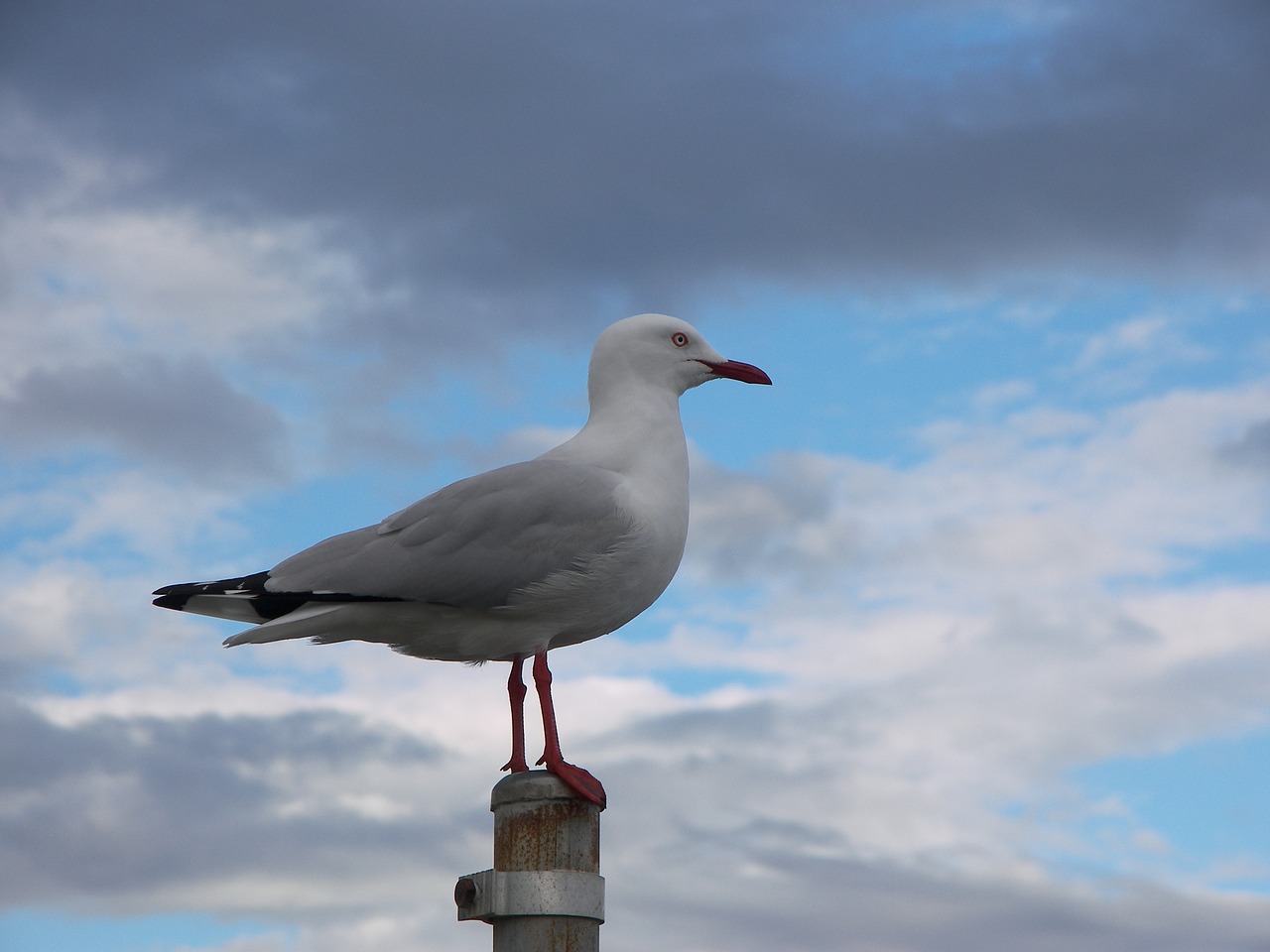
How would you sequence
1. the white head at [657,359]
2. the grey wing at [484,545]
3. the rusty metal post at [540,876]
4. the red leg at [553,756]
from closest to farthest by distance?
the rusty metal post at [540,876] < the red leg at [553,756] < the grey wing at [484,545] < the white head at [657,359]

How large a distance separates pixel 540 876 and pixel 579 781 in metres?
0.60

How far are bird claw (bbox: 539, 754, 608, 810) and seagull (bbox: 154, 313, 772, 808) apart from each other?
17cm

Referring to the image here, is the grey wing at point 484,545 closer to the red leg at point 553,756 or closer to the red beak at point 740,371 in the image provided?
the red leg at point 553,756

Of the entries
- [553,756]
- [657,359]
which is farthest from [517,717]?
[657,359]

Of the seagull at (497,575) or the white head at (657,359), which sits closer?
the seagull at (497,575)

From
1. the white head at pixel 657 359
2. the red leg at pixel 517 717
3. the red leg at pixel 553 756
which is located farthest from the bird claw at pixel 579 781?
the white head at pixel 657 359

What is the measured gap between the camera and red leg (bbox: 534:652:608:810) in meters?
7.46

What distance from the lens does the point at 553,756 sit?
26.2 feet

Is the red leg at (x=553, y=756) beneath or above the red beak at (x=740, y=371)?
beneath

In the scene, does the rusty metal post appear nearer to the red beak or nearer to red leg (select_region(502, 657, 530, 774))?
red leg (select_region(502, 657, 530, 774))

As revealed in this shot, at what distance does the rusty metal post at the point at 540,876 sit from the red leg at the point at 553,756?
6 cm

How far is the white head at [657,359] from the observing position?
9.52m

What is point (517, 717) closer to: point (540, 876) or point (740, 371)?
point (540, 876)

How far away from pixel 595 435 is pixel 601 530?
1032mm
